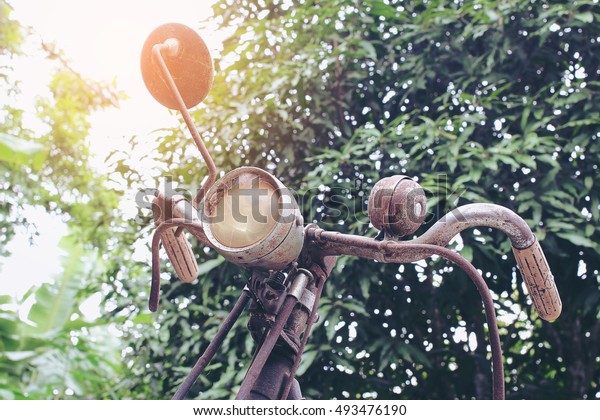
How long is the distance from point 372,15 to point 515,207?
4.22ft

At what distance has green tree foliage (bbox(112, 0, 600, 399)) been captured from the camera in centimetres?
268

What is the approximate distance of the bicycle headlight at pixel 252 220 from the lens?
95cm

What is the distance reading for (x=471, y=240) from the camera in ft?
8.51

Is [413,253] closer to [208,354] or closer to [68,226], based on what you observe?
[208,354]

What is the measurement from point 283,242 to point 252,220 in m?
0.06

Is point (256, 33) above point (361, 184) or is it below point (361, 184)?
above

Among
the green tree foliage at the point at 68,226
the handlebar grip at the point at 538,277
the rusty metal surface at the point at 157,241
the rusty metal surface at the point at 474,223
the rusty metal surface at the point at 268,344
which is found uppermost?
the rusty metal surface at the point at 157,241

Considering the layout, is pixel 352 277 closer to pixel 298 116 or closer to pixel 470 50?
pixel 298 116

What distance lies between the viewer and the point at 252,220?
98 centimetres

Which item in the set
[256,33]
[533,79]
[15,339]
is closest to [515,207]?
[533,79]

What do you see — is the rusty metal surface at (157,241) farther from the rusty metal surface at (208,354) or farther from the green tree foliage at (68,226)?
the green tree foliage at (68,226)

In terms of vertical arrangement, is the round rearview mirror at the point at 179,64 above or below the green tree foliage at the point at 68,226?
above

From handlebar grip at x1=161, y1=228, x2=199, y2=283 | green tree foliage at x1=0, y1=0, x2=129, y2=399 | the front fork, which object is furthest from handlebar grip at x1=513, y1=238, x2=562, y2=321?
green tree foliage at x1=0, y1=0, x2=129, y2=399

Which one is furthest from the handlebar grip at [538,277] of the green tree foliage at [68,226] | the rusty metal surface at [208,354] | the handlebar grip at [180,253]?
the green tree foliage at [68,226]
